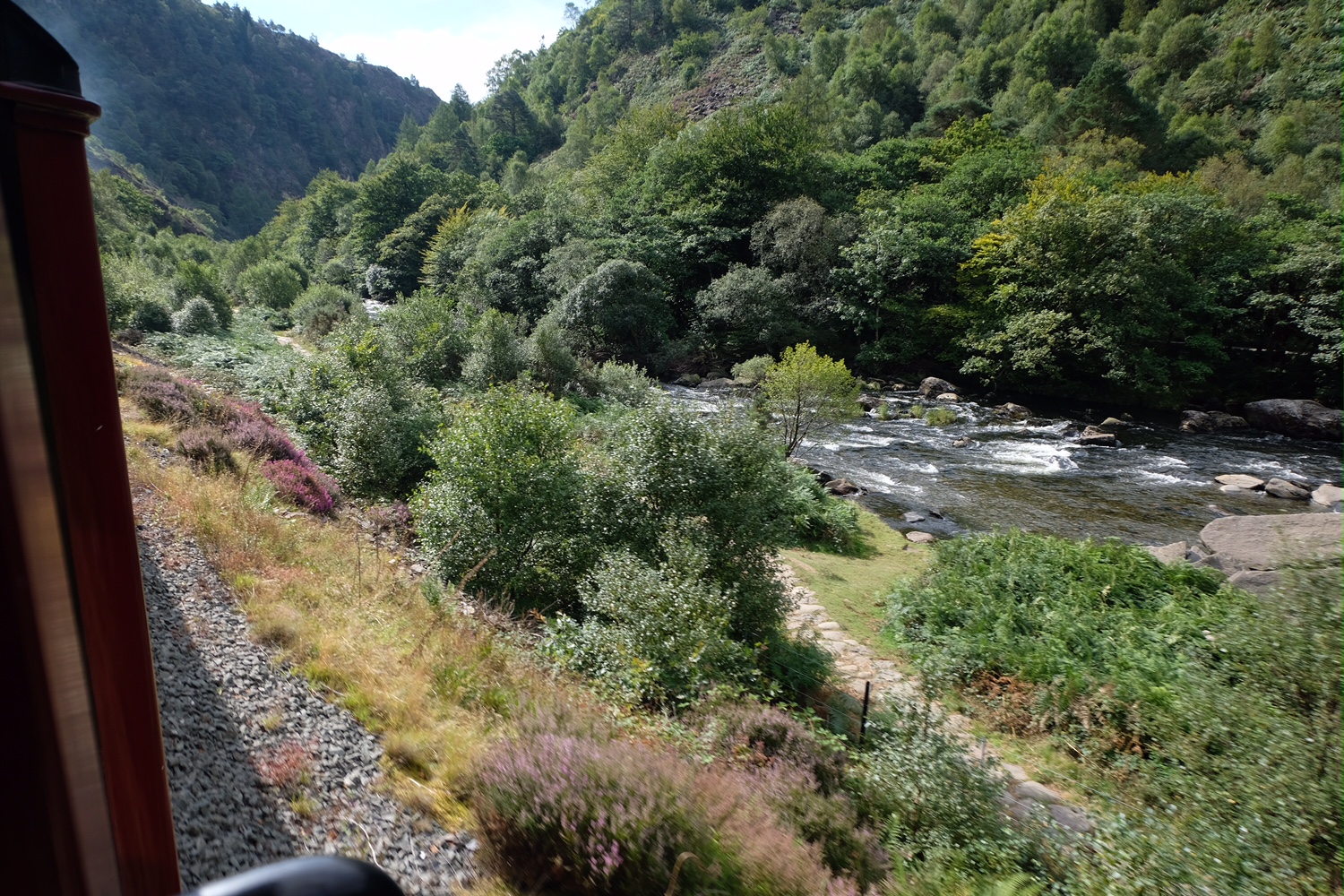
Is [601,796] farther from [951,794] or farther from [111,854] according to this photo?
[951,794]

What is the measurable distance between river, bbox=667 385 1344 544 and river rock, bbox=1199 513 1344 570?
247 centimetres

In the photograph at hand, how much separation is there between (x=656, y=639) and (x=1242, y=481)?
20.3 meters

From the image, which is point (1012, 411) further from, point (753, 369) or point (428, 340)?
point (428, 340)

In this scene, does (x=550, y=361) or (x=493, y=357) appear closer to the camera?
(x=493, y=357)

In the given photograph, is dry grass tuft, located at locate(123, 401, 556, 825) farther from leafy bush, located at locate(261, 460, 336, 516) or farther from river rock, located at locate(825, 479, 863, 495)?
river rock, located at locate(825, 479, 863, 495)

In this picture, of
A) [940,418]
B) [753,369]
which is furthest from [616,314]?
[940,418]

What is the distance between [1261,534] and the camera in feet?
37.3

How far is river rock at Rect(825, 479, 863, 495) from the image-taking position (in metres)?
17.6

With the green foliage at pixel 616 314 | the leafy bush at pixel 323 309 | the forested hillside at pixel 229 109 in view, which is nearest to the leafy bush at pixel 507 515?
the green foliage at pixel 616 314

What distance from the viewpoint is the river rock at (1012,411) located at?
25703 millimetres

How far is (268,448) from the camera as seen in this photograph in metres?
13.5

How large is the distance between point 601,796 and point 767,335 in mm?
29771

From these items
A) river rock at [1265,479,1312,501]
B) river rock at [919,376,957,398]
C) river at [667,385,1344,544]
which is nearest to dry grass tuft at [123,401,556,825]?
river at [667,385,1344,544]

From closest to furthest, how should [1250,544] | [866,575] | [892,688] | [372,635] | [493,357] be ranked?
[372,635]
[892,688]
[1250,544]
[866,575]
[493,357]
